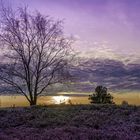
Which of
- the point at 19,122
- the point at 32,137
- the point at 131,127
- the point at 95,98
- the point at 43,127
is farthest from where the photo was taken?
the point at 95,98

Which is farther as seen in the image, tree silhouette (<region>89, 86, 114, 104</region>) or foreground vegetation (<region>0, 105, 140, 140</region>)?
tree silhouette (<region>89, 86, 114, 104</region>)

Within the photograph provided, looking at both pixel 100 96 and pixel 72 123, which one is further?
pixel 100 96

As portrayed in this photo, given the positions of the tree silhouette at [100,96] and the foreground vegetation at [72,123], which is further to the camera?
the tree silhouette at [100,96]

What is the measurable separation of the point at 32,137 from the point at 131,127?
16.0 feet

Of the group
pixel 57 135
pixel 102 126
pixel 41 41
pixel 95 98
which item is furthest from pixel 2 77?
pixel 57 135

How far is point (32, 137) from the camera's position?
521 inches

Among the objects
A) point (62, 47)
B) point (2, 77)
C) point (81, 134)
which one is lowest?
point (81, 134)

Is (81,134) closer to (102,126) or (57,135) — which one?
(57,135)

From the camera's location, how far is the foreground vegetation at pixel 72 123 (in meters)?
13.6

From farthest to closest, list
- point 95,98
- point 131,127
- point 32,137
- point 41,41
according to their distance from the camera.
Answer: point 41,41 → point 95,98 → point 131,127 → point 32,137

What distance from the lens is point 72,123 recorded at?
698 inches

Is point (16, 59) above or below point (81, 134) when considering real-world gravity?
above

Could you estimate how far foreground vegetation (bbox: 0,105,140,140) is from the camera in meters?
13.6

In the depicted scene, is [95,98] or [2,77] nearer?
[95,98]
